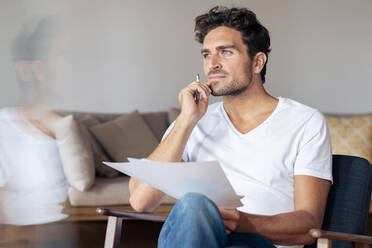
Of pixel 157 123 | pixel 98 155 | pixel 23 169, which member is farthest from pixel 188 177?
pixel 157 123

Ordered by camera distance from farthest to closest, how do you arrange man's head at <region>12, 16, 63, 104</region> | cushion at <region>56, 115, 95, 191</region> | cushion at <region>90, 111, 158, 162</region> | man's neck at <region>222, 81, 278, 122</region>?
cushion at <region>90, 111, 158, 162</region>, cushion at <region>56, 115, 95, 191</region>, man's head at <region>12, 16, 63, 104</region>, man's neck at <region>222, 81, 278, 122</region>

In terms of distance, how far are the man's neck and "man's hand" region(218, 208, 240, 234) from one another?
1.86 feet

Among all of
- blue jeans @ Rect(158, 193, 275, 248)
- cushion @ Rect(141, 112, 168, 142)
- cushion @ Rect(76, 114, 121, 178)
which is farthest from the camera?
cushion @ Rect(141, 112, 168, 142)

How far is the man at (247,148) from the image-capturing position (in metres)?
1.35

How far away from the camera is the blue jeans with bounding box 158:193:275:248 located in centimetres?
117

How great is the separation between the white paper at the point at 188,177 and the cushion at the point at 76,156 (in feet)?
5.40

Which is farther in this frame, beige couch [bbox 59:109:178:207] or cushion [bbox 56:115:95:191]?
beige couch [bbox 59:109:178:207]

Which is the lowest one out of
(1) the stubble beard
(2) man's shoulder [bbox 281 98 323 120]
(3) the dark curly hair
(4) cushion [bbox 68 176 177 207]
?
(4) cushion [bbox 68 176 177 207]

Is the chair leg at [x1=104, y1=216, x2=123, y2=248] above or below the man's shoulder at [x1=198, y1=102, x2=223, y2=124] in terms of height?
below

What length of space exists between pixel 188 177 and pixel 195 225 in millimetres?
120

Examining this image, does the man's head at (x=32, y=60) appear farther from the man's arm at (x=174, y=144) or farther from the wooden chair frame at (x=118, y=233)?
the wooden chair frame at (x=118, y=233)

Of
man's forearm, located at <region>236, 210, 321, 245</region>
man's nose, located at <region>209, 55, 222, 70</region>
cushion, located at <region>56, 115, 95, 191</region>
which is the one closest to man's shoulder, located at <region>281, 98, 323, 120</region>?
man's nose, located at <region>209, 55, 222, 70</region>

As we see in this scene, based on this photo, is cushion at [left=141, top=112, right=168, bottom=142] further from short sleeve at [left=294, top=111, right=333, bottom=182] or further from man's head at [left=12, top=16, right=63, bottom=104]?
short sleeve at [left=294, top=111, right=333, bottom=182]

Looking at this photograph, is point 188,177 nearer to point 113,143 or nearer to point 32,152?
point 32,152
